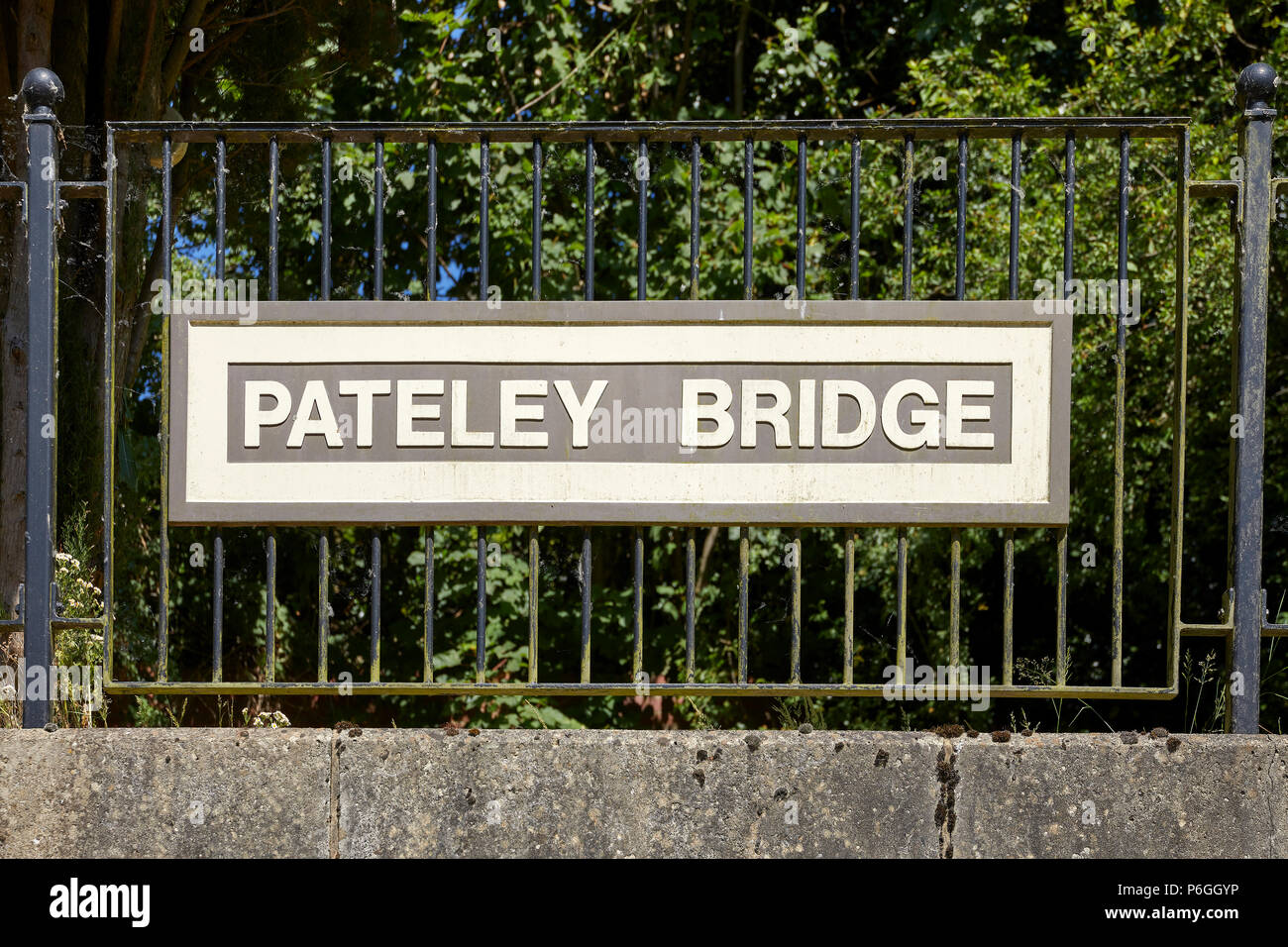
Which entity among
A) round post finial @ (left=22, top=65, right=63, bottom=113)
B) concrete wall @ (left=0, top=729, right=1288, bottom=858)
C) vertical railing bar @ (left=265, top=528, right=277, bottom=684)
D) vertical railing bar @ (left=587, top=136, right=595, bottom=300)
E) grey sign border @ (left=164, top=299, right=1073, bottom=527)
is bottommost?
concrete wall @ (left=0, top=729, right=1288, bottom=858)

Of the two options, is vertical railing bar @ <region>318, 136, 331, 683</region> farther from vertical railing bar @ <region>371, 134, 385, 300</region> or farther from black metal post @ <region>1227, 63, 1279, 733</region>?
black metal post @ <region>1227, 63, 1279, 733</region>

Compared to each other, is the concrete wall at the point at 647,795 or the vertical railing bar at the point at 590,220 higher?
the vertical railing bar at the point at 590,220

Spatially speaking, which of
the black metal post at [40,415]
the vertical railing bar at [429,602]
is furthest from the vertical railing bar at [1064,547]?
the black metal post at [40,415]

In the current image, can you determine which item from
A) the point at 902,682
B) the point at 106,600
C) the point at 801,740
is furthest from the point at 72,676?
the point at 902,682

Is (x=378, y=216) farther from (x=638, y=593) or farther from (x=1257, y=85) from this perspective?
(x=1257, y=85)

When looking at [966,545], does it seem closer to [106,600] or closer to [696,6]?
[696,6]

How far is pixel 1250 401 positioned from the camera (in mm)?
2891

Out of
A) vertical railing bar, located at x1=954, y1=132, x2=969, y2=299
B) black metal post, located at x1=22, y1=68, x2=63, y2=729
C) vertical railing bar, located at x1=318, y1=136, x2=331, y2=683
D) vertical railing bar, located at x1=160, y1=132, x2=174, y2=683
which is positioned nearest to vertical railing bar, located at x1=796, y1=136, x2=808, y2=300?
vertical railing bar, located at x1=954, y1=132, x2=969, y2=299

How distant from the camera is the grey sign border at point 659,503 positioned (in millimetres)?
2924

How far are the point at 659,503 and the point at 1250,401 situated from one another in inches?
58.5

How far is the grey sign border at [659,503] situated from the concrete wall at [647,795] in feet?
1.78

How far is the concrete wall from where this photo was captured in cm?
268

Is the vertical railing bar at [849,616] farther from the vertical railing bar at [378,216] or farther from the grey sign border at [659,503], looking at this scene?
the vertical railing bar at [378,216]

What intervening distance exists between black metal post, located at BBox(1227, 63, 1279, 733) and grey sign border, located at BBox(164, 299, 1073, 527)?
425mm
